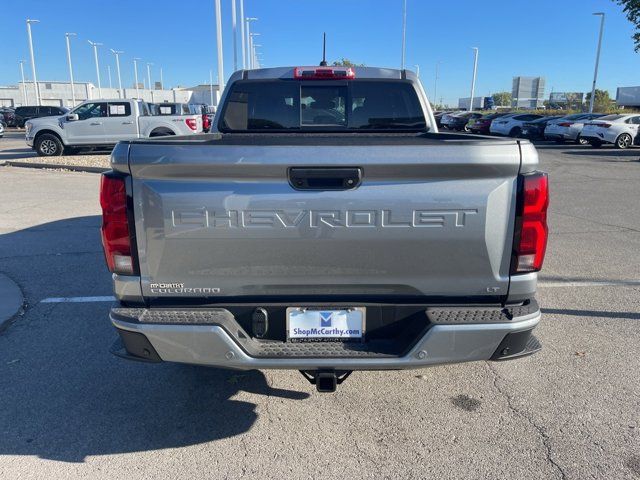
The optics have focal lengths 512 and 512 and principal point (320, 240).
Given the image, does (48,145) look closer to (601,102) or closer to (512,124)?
(512,124)

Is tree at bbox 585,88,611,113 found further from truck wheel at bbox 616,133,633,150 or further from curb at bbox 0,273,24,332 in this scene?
curb at bbox 0,273,24,332

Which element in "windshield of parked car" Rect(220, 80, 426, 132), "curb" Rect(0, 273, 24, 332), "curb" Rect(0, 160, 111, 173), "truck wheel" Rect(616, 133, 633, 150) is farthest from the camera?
"truck wheel" Rect(616, 133, 633, 150)

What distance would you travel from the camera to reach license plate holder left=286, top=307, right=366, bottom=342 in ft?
8.56

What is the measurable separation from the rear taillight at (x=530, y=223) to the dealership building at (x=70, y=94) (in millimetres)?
73946

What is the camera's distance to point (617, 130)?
77.9 feet

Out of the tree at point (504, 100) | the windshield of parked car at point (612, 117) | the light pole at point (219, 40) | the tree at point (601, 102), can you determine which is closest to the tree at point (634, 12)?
the windshield of parked car at point (612, 117)

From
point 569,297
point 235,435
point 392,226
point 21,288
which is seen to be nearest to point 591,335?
point 569,297

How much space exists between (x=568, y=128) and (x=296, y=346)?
28.1m

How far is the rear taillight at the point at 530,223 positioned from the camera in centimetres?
246

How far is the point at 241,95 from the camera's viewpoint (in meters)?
4.41

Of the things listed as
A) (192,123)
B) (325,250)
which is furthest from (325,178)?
(192,123)

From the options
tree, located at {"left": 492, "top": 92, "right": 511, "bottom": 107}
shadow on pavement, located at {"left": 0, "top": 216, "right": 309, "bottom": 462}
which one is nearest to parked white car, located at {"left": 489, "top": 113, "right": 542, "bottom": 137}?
shadow on pavement, located at {"left": 0, "top": 216, "right": 309, "bottom": 462}

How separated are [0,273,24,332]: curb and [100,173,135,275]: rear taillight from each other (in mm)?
2594

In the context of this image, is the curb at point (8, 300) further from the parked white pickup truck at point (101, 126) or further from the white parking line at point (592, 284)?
the parked white pickup truck at point (101, 126)
